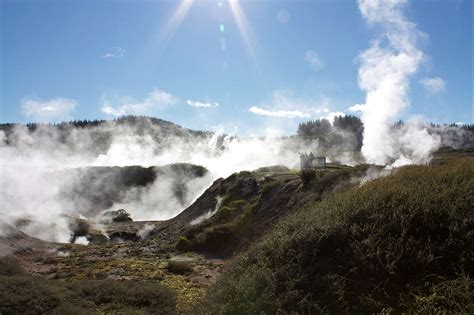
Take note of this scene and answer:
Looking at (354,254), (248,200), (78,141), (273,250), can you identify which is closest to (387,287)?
(354,254)

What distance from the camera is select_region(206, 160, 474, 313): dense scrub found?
226 inches

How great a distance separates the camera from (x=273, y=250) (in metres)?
8.02

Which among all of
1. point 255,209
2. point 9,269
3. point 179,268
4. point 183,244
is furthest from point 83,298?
point 255,209

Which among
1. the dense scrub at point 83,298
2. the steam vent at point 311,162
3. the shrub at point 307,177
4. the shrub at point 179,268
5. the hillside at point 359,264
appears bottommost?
the shrub at point 179,268

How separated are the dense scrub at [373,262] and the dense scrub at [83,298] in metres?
4.07

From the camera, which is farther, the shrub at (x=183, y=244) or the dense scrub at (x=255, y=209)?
the shrub at (x=183, y=244)

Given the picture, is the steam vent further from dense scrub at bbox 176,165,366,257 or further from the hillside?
the hillside

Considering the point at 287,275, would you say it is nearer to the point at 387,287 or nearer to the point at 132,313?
the point at 387,287

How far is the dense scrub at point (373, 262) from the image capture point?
5742 mm

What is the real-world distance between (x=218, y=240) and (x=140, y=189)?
3827cm

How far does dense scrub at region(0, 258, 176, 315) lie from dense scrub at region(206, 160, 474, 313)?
13.3 ft

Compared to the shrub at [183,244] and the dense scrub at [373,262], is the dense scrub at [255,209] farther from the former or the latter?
the dense scrub at [373,262]

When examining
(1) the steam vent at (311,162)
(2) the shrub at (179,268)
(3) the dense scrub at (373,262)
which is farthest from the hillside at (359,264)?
(1) the steam vent at (311,162)

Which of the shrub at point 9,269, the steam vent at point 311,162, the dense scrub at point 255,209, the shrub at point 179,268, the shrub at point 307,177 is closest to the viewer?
the shrub at point 9,269
